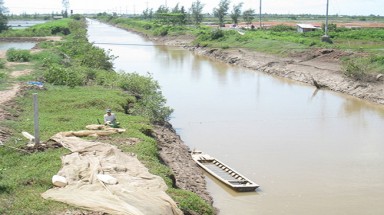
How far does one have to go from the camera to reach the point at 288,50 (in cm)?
4006

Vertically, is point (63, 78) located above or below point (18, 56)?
below

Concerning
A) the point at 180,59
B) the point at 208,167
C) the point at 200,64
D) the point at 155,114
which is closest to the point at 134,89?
the point at 155,114

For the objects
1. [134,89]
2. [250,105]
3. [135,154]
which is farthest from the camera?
[250,105]

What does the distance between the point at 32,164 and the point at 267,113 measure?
13507 millimetres

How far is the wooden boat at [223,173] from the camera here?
12.1 m

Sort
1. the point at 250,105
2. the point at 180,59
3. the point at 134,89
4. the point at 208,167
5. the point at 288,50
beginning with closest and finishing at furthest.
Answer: the point at 208,167
the point at 134,89
the point at 250,105
the point at 288,50
the point at 180,59

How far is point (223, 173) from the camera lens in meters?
13.2

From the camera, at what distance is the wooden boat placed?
1207 centimetres

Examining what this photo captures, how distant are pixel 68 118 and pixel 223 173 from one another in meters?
5.22

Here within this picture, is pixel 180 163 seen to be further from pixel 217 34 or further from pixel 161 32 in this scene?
pixel 161 32

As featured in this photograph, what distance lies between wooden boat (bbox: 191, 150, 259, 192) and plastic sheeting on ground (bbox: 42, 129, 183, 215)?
8.79ft

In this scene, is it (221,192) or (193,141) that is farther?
(193,141)

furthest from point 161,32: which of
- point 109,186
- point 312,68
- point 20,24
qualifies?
point 109,186

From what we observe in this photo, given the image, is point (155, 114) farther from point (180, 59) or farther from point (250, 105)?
point (180, 59)
